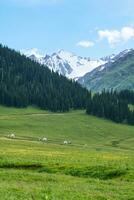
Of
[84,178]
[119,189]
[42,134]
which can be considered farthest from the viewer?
[42,134]

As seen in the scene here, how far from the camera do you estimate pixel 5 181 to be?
117 ft

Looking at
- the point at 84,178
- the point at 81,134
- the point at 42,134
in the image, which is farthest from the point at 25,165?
the point at 81,134

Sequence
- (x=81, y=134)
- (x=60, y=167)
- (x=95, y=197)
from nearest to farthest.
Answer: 1. (x=95, y=197)
2. (x=60, y=167)
3. (x=81, y=134)

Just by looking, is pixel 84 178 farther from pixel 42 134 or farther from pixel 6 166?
pixel 42 134

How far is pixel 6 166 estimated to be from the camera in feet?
160

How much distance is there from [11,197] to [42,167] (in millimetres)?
20364

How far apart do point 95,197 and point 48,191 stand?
130 inches

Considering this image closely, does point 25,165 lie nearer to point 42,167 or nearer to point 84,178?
point 42,167

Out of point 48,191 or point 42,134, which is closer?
point 48,191

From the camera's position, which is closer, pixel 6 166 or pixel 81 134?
pixel 6 166

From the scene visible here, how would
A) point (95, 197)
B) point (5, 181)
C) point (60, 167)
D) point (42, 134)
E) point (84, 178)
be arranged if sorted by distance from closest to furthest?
point (95, 197) < point (5, 181) < point (84, 178) < point (60, 167) < point (42, 134)

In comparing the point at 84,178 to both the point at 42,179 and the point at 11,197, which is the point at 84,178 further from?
the point at 11,197

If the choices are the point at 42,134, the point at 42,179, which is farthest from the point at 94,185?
the point at 42,134

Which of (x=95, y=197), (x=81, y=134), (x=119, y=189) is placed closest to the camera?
(x=95, y=197)
